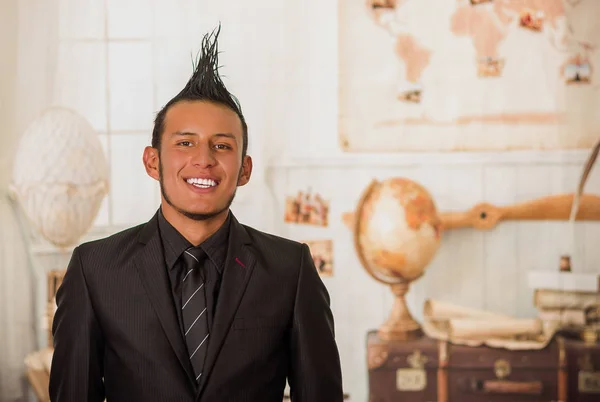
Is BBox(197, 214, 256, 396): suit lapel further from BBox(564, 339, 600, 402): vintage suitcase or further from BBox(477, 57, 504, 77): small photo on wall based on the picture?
BBox(564, 339, 600, 402): vintage suitcase

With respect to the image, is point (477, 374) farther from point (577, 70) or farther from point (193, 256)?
point (193, 256)

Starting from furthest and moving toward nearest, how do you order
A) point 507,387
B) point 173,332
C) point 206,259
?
point 507,387
point 206,259
point 173,332

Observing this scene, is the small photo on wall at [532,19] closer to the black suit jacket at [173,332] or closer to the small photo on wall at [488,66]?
the small photo on wall at [488,66]

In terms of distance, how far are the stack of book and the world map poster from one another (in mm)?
503

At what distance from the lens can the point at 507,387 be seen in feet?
9.20

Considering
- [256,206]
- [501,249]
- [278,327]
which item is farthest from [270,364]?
[501,249]

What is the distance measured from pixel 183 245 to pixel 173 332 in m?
0.17

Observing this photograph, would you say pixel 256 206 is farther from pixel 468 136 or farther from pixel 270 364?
pixel 270 364

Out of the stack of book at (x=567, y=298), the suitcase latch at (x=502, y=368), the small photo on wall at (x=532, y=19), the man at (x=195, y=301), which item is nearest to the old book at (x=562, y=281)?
the stack of book at (x=567, y=298)

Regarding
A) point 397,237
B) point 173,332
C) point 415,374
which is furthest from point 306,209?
point 173,332

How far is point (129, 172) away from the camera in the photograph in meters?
2.90

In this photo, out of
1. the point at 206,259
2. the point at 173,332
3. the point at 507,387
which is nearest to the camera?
the point at 173,332

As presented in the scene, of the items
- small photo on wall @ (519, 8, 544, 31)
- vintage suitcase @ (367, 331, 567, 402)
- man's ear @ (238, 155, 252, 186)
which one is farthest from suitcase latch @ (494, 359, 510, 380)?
man's ear @ (238, 155, 252, 186)

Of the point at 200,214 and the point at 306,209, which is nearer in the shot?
the point at 200,214
